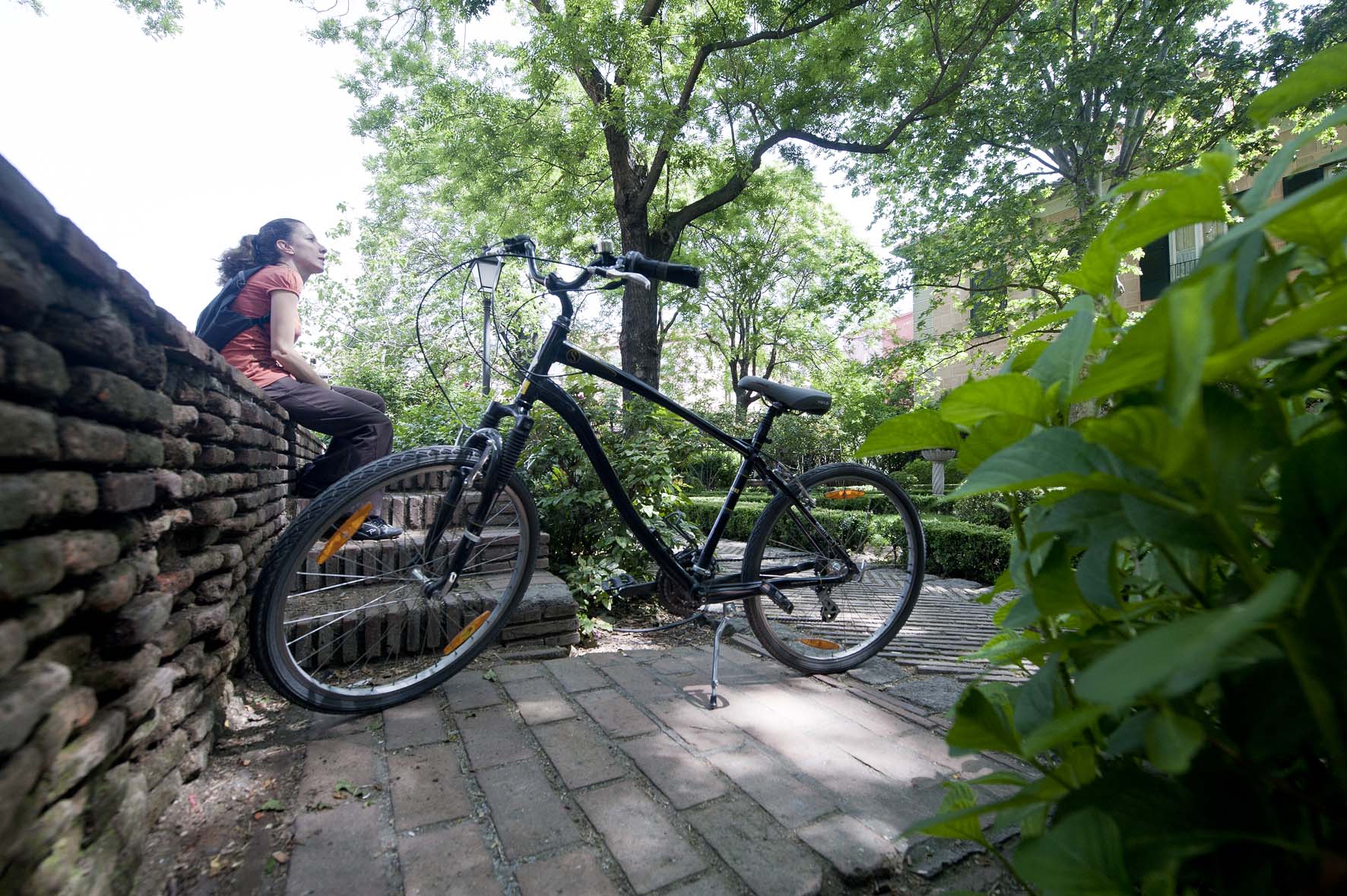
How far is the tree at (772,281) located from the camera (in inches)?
568

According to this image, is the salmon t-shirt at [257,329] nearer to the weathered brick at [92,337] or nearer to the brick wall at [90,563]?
the brick wall at [90,563]

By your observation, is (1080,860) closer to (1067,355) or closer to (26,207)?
(1067,355)

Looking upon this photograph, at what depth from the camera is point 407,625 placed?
239 centimetres

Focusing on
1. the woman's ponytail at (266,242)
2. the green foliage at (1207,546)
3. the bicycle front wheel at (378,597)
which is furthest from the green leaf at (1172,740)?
the woman's ponytail at (266,242)

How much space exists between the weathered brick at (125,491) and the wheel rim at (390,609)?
604 millimetres

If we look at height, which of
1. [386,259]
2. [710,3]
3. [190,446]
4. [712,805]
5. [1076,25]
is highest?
[386,259]

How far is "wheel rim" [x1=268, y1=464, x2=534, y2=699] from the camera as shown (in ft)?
6.77

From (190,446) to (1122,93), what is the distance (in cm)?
964

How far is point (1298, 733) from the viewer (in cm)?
36

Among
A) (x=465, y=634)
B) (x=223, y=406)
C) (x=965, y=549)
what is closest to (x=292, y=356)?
(x=223, y=406)

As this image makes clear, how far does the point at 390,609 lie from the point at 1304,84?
259 centimetres

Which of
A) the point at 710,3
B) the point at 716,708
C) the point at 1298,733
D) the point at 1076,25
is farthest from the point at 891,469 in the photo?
the point at 1298,733

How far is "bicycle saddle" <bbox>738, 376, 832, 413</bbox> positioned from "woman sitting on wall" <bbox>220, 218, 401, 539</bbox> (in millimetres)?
1802

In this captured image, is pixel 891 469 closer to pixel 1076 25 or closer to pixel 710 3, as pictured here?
pixel 1076 25
